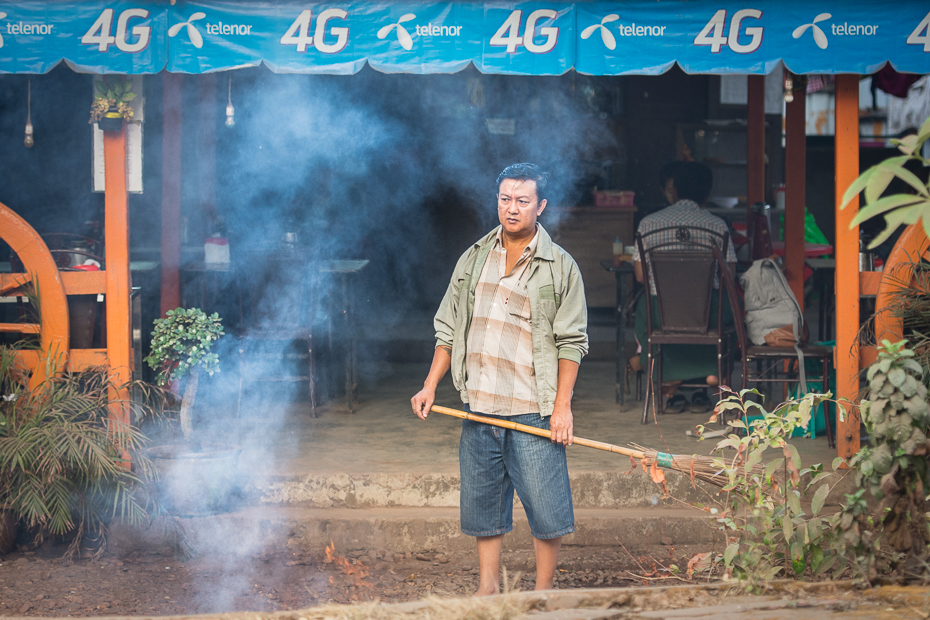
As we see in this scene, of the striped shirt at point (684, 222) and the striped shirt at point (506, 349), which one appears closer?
the striped shirt at point (506, 349)

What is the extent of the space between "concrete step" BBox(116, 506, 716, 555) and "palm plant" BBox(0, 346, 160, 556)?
0.26m

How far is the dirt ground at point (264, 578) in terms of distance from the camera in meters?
3.81

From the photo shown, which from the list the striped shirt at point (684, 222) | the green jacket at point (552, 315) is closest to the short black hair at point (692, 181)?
the striped shirt at point (684, 222)

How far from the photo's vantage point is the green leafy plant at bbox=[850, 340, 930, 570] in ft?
9.66

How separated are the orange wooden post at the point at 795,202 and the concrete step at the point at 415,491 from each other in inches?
86.9

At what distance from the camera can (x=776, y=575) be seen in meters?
3.39

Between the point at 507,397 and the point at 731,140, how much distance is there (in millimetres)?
8828

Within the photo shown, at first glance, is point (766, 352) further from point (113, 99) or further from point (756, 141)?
point (113, 99)

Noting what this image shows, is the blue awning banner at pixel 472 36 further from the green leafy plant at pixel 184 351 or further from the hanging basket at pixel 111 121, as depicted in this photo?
the green leafy plant at pixel 184 351

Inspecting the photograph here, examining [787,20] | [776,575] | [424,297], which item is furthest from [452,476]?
[424,297]

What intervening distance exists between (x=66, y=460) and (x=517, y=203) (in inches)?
107

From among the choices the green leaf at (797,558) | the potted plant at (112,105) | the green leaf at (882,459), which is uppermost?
the potted plant at (112,105)

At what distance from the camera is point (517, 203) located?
325 centimetres

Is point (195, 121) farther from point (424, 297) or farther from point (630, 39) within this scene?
point (630, 39)
